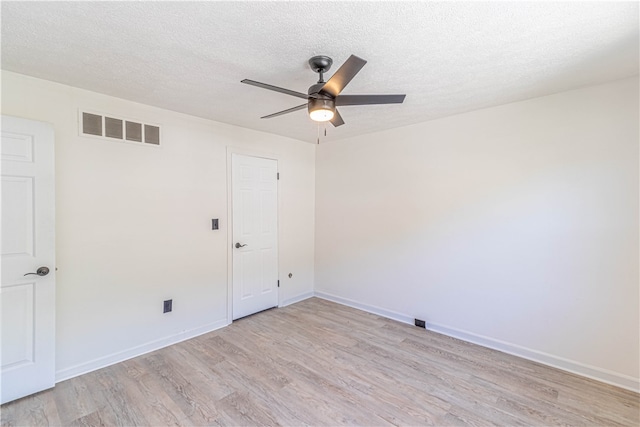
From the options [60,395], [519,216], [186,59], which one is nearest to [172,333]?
[60,395]

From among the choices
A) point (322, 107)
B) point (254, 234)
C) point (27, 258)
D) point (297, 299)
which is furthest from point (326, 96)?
point (297, 299)

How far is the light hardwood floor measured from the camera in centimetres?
201

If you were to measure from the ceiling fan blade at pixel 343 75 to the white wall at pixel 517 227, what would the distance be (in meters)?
2.00

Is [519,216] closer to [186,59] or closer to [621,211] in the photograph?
[621,211]

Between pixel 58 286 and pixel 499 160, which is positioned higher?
pixel 499 160

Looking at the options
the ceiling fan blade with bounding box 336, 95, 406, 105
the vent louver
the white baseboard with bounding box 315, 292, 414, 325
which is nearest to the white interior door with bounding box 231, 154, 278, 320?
the white baseboard with bounding box 315, 292, 414, 325

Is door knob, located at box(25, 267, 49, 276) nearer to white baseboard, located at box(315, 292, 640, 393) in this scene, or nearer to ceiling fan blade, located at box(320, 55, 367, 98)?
ceiling fan blade, located at box(320, 55, 367, 98)

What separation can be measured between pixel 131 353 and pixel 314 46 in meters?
3.19

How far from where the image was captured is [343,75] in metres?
1.66

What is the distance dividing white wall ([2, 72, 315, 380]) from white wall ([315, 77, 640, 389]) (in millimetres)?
2044

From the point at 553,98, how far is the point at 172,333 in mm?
4443

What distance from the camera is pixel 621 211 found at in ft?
7.61

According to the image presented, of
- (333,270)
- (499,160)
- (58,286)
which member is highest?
(499,160)

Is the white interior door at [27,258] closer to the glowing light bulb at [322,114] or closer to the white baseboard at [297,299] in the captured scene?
the glowing light bulb at [322,114]
